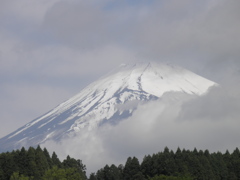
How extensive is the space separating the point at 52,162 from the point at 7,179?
14.5 m

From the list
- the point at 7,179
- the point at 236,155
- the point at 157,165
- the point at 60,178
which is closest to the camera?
the point at 60,178

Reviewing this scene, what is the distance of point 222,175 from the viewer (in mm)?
137125

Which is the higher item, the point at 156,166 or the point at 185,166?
the point at 156,166

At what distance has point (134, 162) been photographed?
142 metres

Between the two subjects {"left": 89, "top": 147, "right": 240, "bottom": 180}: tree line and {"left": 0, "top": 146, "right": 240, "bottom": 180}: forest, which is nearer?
{"left": 0, "top": 146, "right": 240, "bottom": 180}: forest

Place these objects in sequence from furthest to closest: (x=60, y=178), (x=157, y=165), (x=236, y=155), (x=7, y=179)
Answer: (x=236, y=155)
(x=157, y=165)
(x=7, y=179)
(x=60, y=178)

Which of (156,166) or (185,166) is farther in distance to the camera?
(156,166)

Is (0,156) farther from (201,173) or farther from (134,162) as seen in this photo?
(201,173)

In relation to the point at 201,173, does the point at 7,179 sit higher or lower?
higher

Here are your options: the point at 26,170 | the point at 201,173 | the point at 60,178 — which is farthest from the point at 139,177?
the point at 60,178

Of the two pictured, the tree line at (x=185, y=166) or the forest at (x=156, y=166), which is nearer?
the forest at (x=156, y=166)

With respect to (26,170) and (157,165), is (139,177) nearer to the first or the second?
(157,165)

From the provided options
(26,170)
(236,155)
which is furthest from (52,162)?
(236,155)

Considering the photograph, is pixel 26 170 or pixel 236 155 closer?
pixel 26 170
